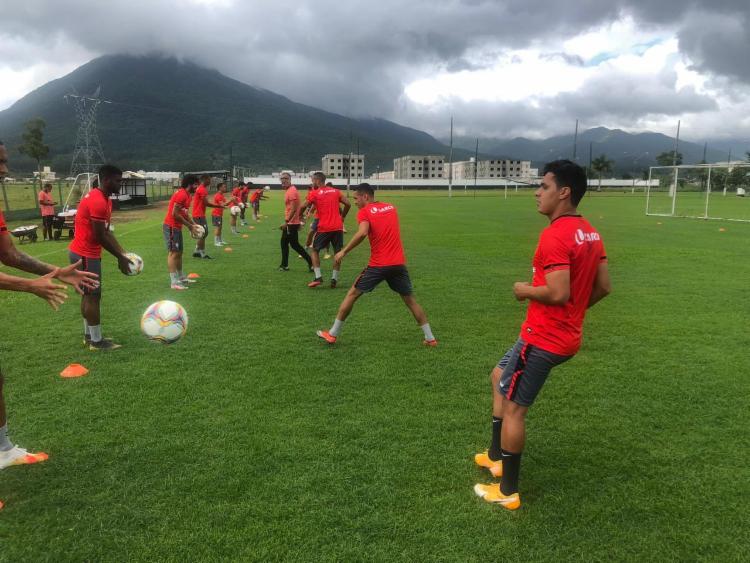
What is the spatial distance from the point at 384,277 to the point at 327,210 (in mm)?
5024

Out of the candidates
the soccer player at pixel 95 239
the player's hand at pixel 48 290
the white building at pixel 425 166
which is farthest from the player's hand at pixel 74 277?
the white building at pixel 425 166

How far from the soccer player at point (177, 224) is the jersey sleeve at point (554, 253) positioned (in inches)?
351

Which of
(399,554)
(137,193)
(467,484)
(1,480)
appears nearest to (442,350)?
(467,484)

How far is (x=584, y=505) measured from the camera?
3.53 metres

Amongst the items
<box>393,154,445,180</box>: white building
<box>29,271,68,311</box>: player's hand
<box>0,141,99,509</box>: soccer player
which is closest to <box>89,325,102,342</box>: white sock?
<box>0,141,99,509</box>: soccer player

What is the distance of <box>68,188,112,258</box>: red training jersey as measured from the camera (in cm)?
630

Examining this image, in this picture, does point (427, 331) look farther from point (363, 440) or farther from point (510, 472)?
point (510, 472)

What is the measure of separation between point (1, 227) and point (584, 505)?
14.8 feet

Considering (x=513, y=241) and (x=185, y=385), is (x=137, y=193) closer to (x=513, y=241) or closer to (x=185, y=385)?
(x=513, y=241)

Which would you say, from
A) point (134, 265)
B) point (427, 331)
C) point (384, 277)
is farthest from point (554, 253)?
point (134, 265)

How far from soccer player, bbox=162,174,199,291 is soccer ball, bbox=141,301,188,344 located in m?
5.14

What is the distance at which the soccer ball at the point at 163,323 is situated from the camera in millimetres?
5582

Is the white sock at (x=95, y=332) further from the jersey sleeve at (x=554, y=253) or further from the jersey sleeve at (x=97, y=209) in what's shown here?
the jersey sleeve at (x=554, y=253)

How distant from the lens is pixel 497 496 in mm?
3543
